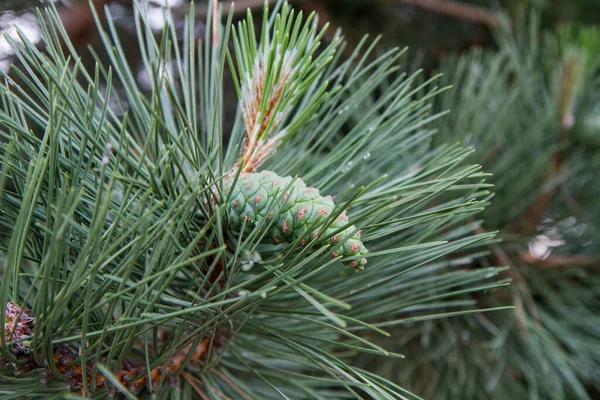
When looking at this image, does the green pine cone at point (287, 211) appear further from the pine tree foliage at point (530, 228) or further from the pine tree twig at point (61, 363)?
the pine tree foliage at point (530, 228)

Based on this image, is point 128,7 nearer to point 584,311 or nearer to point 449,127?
point 449,127

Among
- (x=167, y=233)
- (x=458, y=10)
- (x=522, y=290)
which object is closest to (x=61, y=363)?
(x=167, y=233)

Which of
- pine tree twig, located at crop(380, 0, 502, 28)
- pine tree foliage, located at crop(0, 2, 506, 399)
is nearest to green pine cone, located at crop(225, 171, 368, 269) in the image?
pine tree foliage, located at crop(0, 2, 506, 399)

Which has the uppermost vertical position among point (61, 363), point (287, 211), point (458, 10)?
point (458, 10)

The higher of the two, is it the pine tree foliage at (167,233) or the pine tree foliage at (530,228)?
the pine tree foliage at (530,228)

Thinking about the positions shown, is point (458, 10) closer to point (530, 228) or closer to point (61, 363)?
point (530, 228)

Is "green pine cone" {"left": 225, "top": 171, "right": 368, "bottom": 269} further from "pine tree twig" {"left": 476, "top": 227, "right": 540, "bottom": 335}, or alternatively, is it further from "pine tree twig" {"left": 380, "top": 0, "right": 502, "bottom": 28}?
"pine tree twig" {"left": 380, "top": 0, "right": 502, "bottom": 28}

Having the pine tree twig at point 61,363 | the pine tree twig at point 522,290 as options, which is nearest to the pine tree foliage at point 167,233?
the pine tree twig at point 61,363
